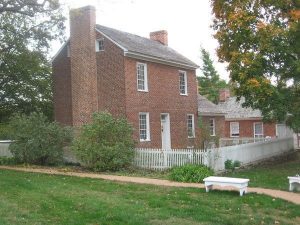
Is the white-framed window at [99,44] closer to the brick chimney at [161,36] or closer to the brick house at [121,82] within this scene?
the brick house at [121,82]

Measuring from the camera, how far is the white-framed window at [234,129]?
138 feet

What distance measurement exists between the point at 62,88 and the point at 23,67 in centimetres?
698

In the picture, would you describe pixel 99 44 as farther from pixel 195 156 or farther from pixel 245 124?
pixel 245 124

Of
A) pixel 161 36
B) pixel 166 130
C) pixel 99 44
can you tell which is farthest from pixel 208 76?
pixel 99 44

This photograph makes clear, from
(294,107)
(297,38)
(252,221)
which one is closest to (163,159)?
(294,107)

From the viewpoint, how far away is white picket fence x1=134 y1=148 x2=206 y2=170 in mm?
19281

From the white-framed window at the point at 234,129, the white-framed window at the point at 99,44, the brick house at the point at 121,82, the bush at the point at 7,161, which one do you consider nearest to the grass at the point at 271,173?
the brick house at the point at 121,82

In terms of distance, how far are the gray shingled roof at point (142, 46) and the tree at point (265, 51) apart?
5050 millimetres

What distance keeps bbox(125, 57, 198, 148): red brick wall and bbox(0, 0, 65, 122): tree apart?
5.66m

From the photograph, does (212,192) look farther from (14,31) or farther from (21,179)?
(14,31)

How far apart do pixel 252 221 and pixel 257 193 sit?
3478 millimetres

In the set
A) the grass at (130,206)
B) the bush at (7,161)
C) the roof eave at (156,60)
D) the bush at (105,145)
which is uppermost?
the roof eave at (156,60)

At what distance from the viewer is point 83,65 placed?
25391mm

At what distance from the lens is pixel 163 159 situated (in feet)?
66.9
